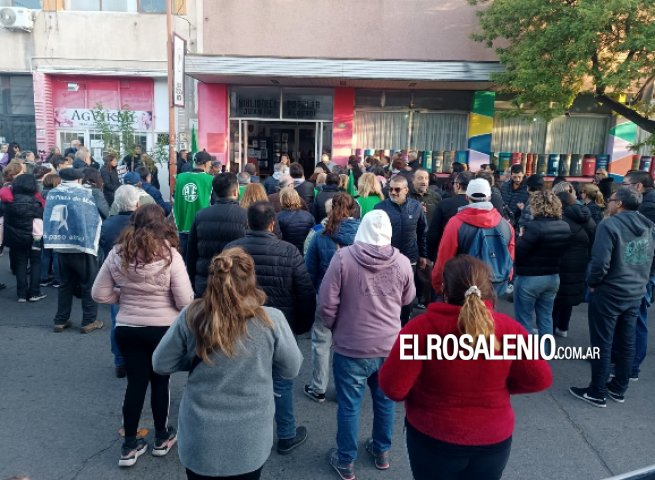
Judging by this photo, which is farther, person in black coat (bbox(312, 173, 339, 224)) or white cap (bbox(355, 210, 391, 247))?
person in black coat (bbox(312, 173, 339, 224))

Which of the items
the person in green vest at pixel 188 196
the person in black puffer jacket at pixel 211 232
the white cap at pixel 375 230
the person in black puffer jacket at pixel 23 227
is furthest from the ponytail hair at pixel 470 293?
the person in black puffer jacket at pixel 23 227

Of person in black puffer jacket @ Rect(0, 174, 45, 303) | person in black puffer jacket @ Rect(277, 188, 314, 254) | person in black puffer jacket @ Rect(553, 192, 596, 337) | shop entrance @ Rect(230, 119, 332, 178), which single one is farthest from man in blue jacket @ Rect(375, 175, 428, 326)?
shop entrance @ Rect(230, 119, 332, 178)

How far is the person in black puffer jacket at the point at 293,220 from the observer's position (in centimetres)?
542

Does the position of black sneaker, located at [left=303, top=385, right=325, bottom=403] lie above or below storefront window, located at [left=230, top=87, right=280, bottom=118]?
below

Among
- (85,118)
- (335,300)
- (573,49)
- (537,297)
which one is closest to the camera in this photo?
(335,300)

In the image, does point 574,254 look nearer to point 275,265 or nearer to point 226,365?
point 275,265

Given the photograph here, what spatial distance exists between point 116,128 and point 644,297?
1568 centimetres

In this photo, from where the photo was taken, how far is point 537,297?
5.24 m

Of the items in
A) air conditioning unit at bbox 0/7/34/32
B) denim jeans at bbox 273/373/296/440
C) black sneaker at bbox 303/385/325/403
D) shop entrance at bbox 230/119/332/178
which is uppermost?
air conditioning unit at bbox 0/7/34/32

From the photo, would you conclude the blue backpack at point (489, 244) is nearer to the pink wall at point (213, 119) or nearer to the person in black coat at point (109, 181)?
the person in black coat at point (109, 181)

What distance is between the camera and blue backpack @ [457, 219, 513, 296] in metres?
4.46

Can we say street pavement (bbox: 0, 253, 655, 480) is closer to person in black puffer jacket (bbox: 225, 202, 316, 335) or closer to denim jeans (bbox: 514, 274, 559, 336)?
denim jeans (bbox: 514, 274, 559, 336)

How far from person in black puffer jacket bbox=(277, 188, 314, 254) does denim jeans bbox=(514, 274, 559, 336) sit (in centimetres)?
229

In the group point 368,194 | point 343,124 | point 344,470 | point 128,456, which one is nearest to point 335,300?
point 344,470
